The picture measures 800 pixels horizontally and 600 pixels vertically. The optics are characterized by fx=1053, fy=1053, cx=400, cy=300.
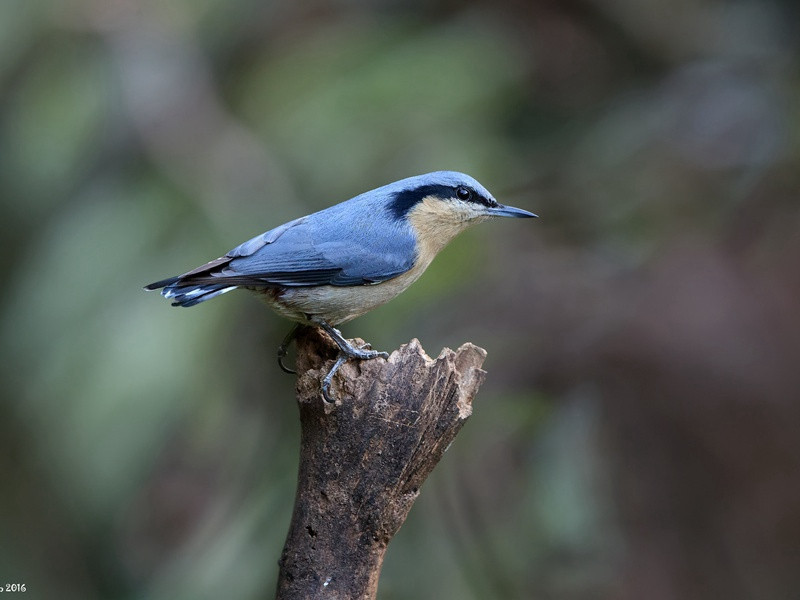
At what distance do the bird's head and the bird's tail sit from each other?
634mm

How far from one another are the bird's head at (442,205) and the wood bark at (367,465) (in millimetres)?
731

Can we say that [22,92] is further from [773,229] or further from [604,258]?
[773,229]

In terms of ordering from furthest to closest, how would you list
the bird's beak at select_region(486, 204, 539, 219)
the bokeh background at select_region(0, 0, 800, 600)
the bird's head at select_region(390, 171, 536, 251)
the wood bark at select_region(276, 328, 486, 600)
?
1. the bokeh background at select_region(0, 0, 800, 600)
2. the bird's beak at select_region(486, 204, 539, 219)
3. the bird's head at select_region(390, 171, 536, 251)
4. the wood bark at select_region(276, 328, 486, 600)

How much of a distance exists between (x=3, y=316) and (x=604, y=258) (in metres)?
2.80

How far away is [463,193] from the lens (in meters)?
3.46

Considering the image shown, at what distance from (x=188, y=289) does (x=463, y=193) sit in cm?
98

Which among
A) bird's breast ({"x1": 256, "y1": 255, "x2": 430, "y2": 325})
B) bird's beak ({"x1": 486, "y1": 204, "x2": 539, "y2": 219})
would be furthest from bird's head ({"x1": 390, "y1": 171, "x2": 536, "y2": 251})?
bird's breast ({"x1": 256, "y1": 255, "x2": 430, "y2": 325})

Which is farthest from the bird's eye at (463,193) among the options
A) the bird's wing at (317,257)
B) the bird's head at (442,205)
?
the bird's wing at (317,257)

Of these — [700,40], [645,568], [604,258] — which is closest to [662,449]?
[645,568]

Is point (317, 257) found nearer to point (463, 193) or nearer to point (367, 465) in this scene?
point (463, 193)

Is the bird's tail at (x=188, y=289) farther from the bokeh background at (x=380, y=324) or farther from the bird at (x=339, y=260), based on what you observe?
the bokeh background at (x=380, y=324)

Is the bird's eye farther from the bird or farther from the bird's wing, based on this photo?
the bird's wing

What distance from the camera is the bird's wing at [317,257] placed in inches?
122

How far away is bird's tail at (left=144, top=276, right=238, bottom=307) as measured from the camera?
302 centimetres
